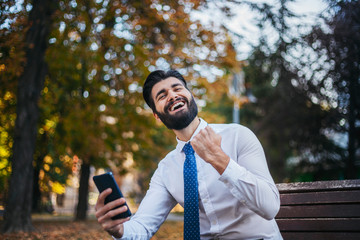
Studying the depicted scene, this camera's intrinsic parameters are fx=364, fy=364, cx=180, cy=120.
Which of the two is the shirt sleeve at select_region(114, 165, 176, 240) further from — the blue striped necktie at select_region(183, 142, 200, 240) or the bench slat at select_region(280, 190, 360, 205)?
the bench slat at select_region(280, 190, 360, 205)

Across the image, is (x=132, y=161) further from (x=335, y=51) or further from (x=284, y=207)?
(x=284, y=207)

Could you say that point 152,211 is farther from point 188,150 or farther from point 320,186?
point 320,186

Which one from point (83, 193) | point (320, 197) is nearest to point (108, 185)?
point (320, 197)

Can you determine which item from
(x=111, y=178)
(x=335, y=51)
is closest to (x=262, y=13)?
(x=335, y=51)

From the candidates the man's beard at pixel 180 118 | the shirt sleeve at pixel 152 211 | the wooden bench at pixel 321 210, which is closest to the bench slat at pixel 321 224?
the wooden bench at pixel 321 210

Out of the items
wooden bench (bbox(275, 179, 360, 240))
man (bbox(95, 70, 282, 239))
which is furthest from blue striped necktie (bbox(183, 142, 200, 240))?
wooden bench (bbox(275, 179, 360, 240))

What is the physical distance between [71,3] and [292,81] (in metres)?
6.85

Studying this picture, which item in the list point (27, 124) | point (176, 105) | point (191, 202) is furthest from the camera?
point (27, 124)

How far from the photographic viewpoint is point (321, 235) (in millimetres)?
2828

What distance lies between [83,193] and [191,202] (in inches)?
534

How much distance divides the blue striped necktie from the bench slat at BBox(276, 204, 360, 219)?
0.87 meters

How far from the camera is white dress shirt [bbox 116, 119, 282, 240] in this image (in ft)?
7.15

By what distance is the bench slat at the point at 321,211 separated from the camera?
273 centimetres

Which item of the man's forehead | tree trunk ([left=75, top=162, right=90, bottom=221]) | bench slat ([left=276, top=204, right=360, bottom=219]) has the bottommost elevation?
tree trunk ([left=75, top=162, right=90, bottom=221])
